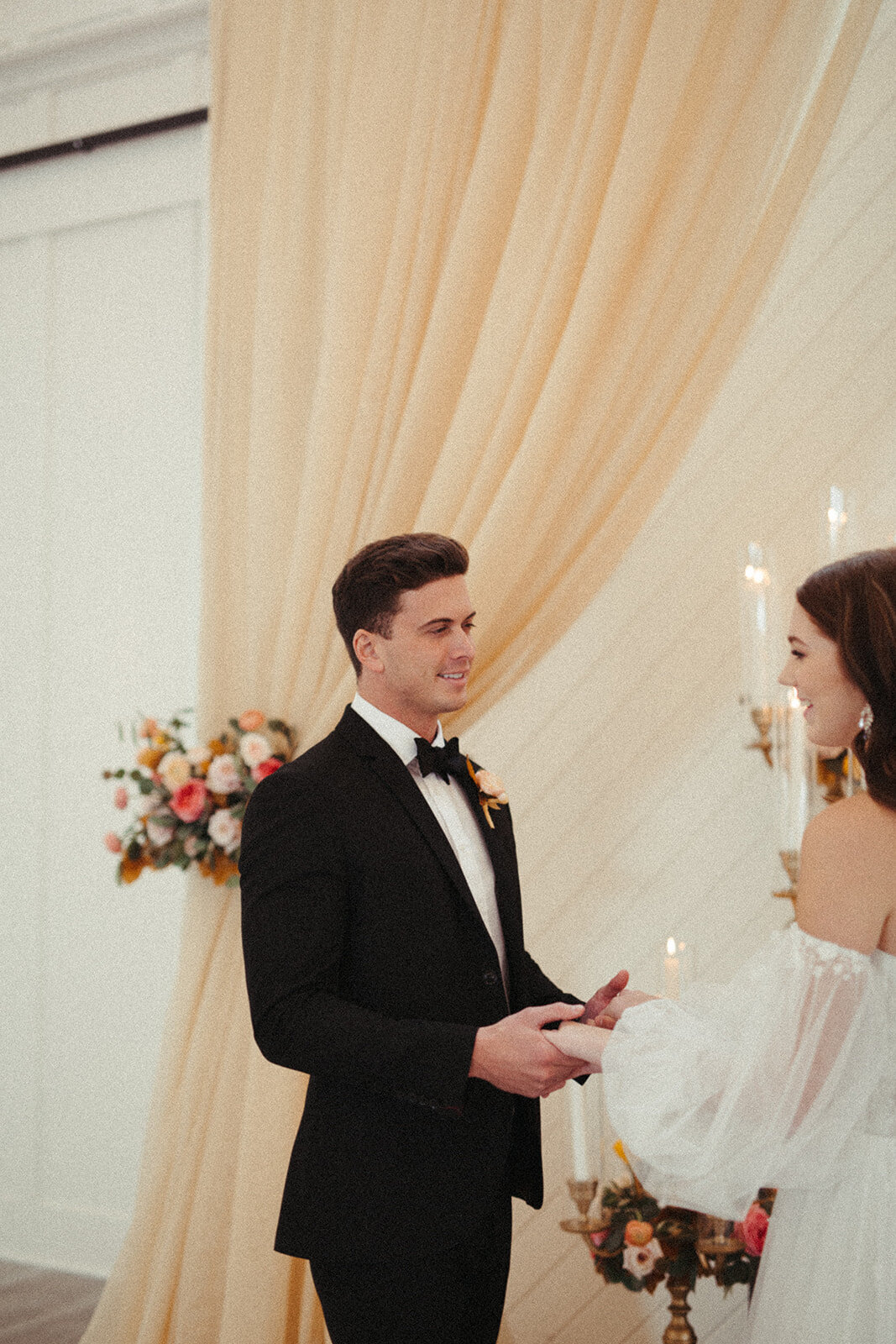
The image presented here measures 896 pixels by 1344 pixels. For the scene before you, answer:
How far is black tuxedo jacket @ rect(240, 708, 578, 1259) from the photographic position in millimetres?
1643

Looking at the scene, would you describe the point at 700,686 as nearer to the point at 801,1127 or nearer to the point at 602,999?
the point at 602,999

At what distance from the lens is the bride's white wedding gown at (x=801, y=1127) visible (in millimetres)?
1454

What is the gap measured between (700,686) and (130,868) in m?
1.51

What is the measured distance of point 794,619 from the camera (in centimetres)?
168

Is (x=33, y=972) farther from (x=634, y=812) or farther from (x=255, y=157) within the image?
(x=255, y=157)

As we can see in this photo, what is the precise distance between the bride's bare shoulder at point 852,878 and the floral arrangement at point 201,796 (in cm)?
148

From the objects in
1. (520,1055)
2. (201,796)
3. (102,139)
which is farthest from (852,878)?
(102,139)

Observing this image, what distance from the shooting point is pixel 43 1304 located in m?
3.33

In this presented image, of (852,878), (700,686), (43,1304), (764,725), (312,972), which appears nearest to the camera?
(852,878)

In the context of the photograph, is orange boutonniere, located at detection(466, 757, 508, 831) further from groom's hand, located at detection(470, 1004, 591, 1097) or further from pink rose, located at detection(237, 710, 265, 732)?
pink rose, located at detection(237, 710, 265, 732)

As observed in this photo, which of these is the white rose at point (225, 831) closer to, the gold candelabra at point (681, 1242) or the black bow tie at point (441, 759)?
the black bow tie at point (441, 759)

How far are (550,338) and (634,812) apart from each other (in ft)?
4.01

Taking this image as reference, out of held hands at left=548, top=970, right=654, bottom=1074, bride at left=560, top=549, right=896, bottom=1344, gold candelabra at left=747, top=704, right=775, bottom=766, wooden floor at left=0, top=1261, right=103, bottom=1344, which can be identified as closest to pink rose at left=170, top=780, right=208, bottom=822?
held hands at left=548, top=970, right=654, bottom=1074

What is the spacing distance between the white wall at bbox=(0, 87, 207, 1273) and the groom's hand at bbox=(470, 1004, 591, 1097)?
221 centimetres
